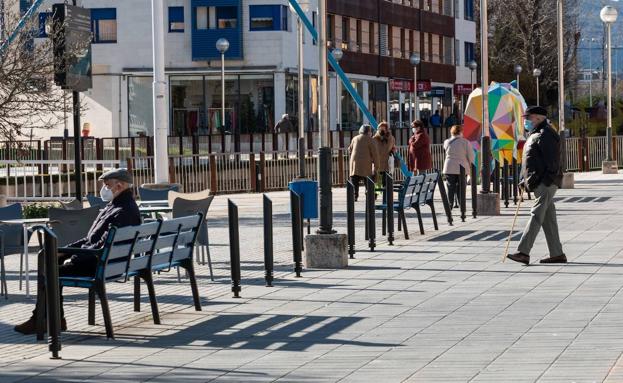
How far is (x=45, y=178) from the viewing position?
3092 centimetres

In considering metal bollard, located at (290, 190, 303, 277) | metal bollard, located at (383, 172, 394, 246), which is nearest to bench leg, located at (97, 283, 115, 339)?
metal bollard, located at (290, 190, 303, 277)

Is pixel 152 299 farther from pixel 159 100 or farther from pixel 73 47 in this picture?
pixel 159 100

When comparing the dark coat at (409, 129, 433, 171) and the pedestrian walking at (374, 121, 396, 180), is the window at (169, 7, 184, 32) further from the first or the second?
the dark coat at (409, 129, 433, 171)

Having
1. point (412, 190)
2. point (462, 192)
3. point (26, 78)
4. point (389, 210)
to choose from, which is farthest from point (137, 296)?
point (462, 192)

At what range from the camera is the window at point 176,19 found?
2803 inches

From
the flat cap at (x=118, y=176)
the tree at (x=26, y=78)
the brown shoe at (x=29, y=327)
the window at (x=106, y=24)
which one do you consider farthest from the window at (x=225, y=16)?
the brown shoe at (x=29, y=327)

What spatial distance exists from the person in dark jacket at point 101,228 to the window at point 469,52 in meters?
87.3

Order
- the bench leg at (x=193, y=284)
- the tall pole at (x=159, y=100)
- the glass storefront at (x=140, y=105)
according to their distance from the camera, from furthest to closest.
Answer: the glass storefront at (x=140, y=105) < the tall pole at (x=159, y=100) < the bench leg at (x=193, y=284)

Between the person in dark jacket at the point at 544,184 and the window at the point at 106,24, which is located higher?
the window at the point at 106,24

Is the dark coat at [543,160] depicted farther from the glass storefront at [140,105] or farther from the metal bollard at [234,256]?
the glass storefront at [140,105]

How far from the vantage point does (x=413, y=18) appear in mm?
88375

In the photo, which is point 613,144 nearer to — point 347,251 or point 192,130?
point 192,130

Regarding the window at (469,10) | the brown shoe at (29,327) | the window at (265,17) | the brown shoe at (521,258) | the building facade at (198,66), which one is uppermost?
the window at (469,10)

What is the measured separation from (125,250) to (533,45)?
8100 cm
